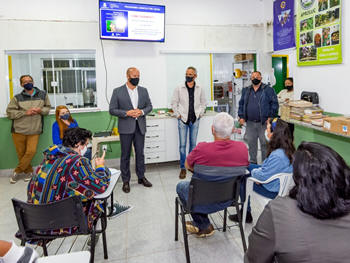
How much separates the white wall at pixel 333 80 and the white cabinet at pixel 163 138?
1856mm

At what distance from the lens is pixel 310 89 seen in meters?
3.30

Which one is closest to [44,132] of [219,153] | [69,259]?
[219,153]

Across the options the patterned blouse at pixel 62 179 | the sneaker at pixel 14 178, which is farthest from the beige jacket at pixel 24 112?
the patterned blouse at pixel 62 179

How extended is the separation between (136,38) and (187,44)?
0.99 metres

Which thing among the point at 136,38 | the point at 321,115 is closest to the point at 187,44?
the point at 136,38

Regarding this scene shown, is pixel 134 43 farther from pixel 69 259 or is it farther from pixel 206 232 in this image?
pixel 69 259

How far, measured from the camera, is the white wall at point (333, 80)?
8.94 feet

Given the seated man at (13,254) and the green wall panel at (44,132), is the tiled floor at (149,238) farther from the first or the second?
the seated man at (13,254)

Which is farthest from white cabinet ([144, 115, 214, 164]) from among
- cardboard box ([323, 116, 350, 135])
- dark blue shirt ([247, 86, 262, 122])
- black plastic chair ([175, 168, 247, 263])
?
black plastic chair ([175, 168, 247, 263])

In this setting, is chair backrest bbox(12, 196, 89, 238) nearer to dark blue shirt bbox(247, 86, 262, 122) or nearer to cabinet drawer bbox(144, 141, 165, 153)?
cabinet drawer bbox(144, 141, 165, 153)

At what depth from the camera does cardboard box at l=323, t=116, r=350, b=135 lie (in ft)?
8.03

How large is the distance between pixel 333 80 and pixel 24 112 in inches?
167

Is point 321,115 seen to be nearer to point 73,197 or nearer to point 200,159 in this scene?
point 200,159

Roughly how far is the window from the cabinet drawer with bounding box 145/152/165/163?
4.39 ft
